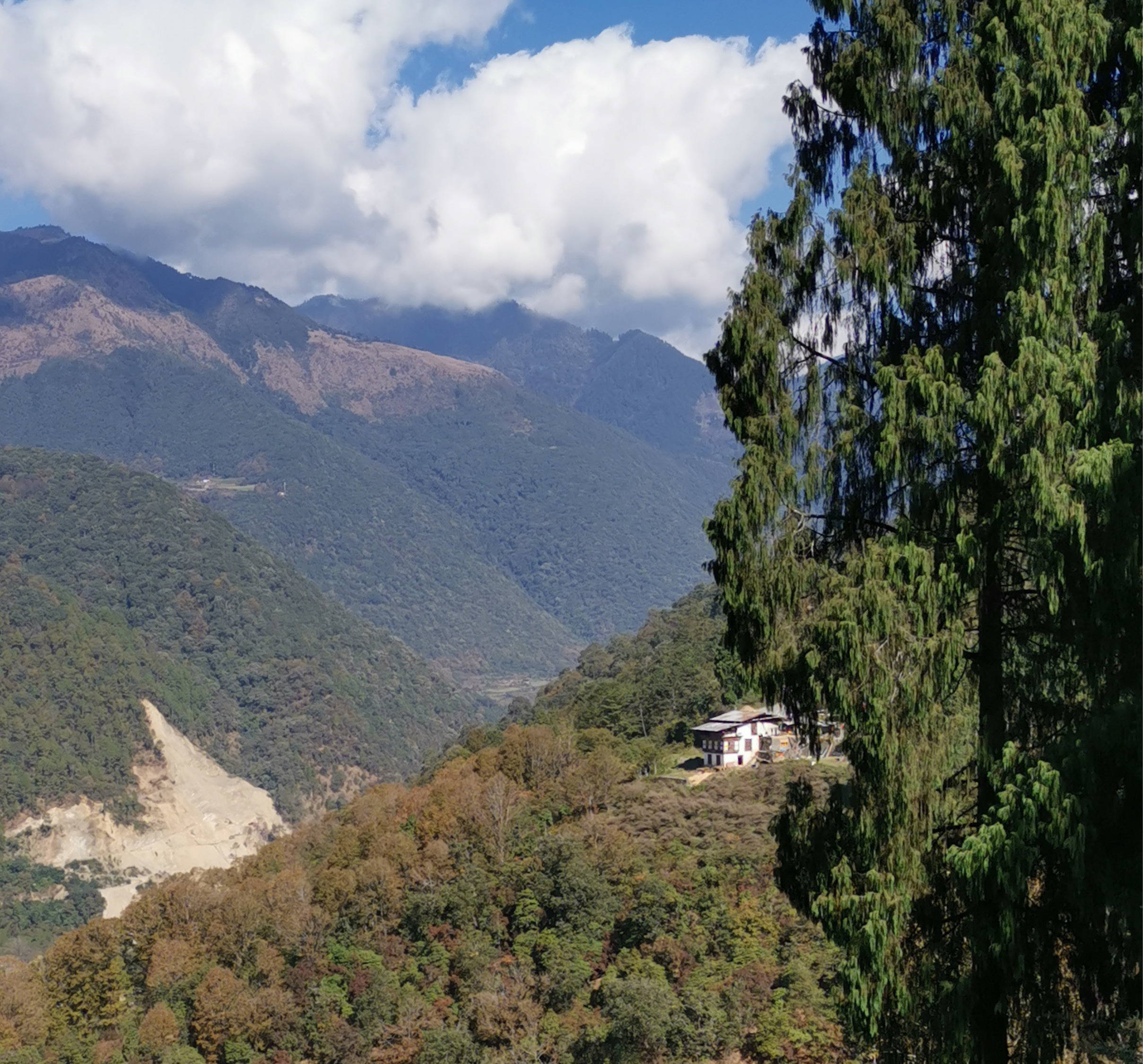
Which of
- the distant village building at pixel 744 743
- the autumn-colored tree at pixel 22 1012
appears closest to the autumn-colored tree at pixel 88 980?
the autumn-colored tree at pixel 22 1012

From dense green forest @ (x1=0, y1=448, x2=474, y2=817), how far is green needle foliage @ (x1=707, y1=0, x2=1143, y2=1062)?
145m

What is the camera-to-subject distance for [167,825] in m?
130

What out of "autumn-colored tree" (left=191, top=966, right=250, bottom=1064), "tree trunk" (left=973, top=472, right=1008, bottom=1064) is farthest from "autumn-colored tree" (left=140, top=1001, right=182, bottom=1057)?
"tree trunk" (left=973, top=472, right=1008, bottom=1064)

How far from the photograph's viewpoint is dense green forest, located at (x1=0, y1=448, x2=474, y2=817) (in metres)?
158

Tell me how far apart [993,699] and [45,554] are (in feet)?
647

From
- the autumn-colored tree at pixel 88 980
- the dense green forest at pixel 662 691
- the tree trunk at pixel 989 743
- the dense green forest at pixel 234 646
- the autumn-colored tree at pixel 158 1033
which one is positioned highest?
the dense green forest at pixel 234 646

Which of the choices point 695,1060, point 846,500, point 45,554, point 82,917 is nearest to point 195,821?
point 82,917

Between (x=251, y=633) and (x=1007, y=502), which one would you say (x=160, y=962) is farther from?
(x=251, y=633)

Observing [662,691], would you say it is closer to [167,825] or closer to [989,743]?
[989,743]

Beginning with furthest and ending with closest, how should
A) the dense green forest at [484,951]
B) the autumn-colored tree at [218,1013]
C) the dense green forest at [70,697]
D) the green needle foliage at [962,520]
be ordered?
the dense green forest at [70,697], the autumn-colored tree at [218,1013], the dense green forest at [484,951], the green needle foliage at [962,520]

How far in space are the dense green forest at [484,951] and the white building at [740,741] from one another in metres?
3.53

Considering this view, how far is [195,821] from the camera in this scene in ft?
441

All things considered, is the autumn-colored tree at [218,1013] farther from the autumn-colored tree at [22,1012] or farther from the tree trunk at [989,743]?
the tree trunk at [989,743]

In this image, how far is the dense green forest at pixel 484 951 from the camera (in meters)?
28.7
